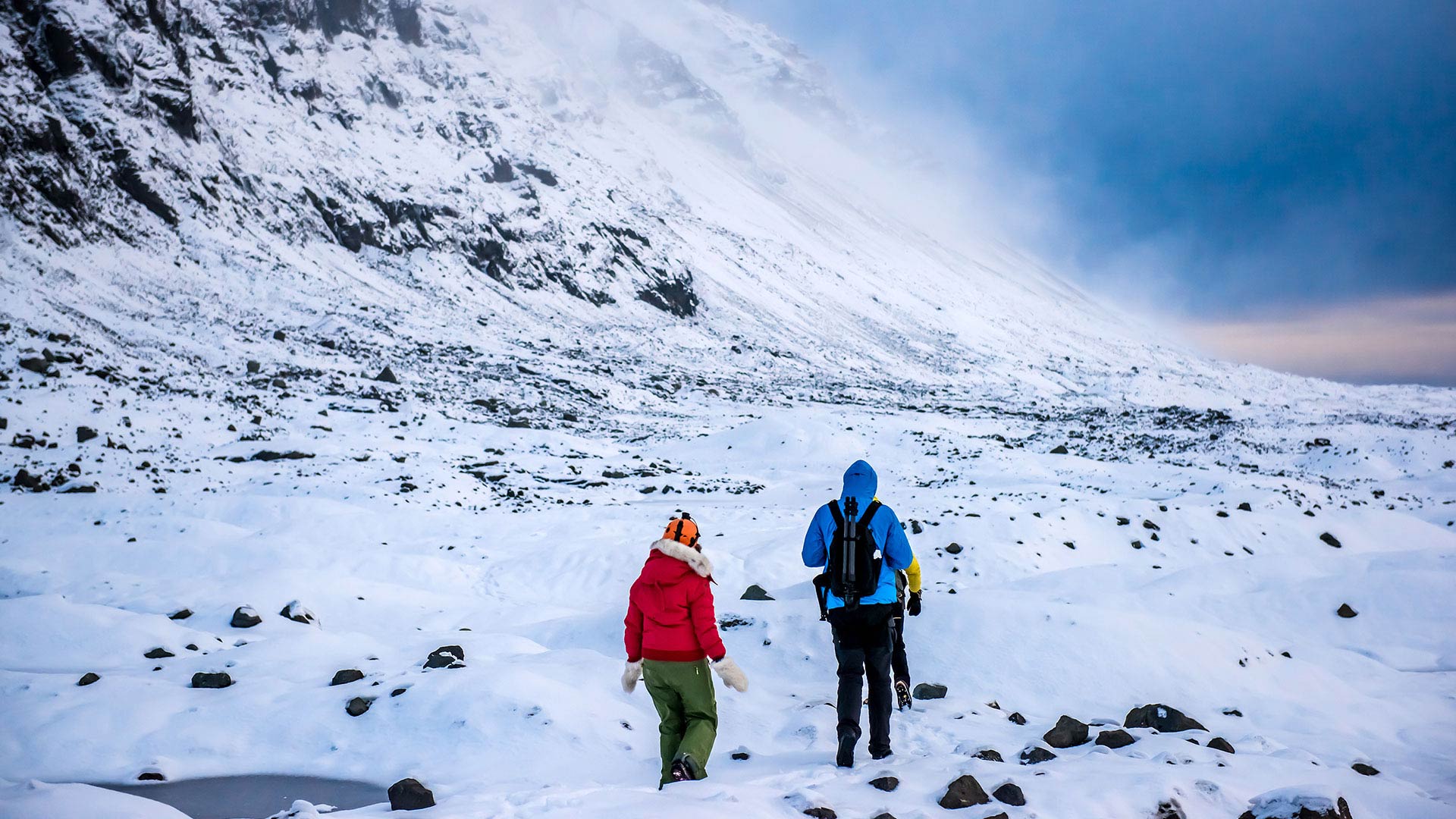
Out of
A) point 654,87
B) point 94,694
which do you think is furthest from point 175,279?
point 654,87

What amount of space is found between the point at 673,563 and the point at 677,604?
11.5 inches

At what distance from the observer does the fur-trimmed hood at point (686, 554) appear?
523 centimetres

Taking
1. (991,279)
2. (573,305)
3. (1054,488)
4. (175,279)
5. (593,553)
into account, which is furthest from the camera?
(991,279)

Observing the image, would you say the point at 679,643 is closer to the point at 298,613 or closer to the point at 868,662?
the point at 868,662

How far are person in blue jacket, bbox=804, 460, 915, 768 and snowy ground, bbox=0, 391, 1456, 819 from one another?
339 mm

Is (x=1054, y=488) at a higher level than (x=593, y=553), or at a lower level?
higher

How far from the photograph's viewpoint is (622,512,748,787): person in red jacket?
17.3ft

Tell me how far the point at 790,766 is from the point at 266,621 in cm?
767

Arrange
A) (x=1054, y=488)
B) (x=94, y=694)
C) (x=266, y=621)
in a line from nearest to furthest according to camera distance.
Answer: (x=94, y=694) < (x=266, y=621) < (x=1054, y=488)

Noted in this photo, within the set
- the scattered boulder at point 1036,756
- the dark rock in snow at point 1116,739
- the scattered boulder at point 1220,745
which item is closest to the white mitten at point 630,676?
the scattered boulder at point 1036,756

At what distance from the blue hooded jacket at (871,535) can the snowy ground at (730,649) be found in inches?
49.5

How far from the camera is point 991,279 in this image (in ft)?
438

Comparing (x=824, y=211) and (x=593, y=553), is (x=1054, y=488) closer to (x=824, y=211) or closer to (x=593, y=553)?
(x=593, y=553)

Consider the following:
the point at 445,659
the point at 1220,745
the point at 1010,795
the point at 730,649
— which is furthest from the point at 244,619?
the point at 1220,745
